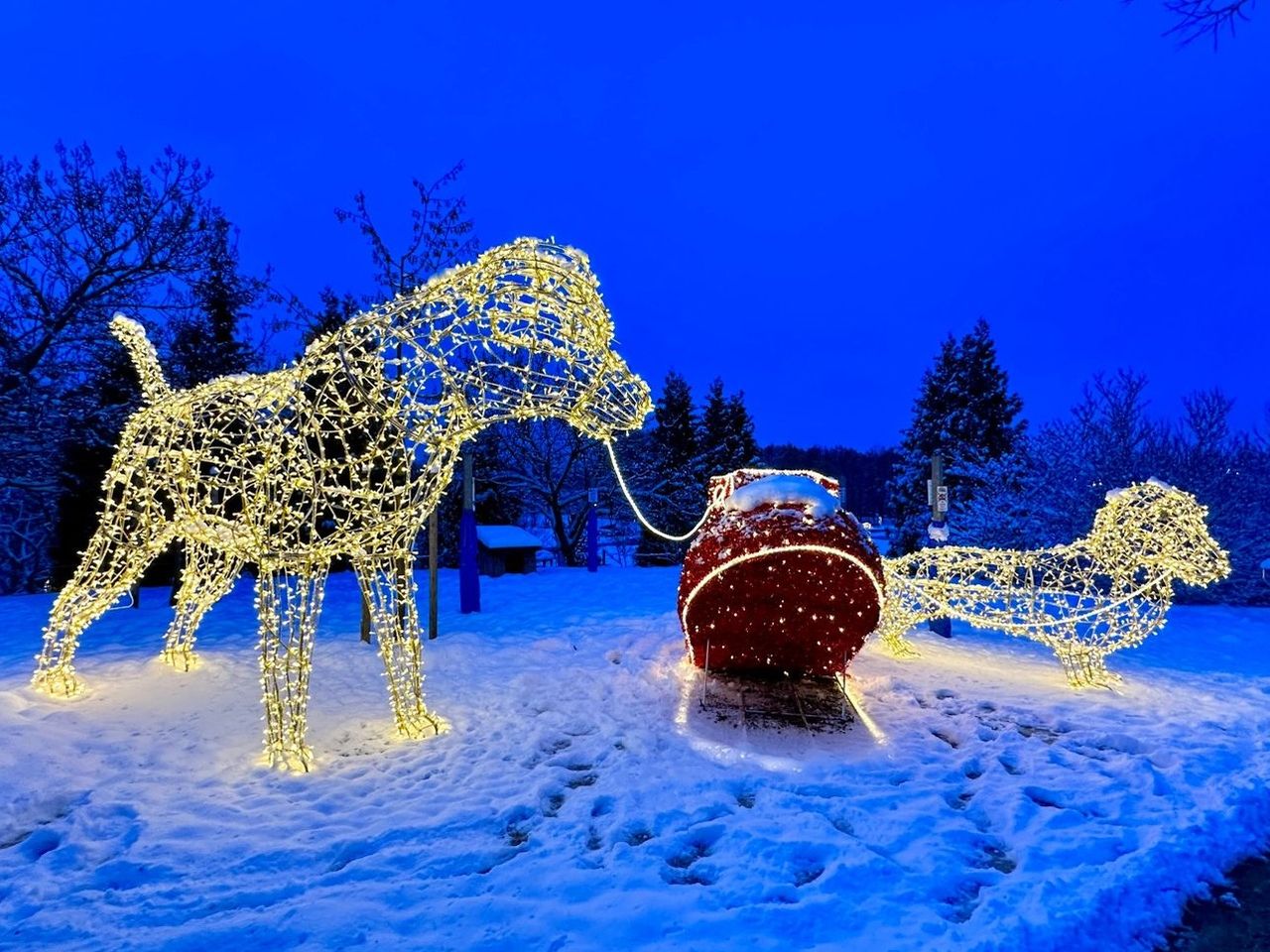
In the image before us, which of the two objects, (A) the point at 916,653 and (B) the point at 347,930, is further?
(A) the point at 916,653

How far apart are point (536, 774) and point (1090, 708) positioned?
437 cm

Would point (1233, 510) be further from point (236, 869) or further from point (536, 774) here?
point (236, 869)

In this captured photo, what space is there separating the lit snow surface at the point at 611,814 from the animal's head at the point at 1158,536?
1.10 metres

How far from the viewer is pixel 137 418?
16.4 feet

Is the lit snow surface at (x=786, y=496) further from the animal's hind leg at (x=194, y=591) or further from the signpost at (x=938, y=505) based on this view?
the signpost at (x=938, y=505)

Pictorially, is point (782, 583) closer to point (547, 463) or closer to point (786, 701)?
point (786, 701)

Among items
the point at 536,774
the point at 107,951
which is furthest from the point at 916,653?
the point at 107,951

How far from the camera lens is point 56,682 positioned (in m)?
5.45

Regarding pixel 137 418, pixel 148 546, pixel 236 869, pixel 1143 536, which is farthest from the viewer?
pixel 1143 536

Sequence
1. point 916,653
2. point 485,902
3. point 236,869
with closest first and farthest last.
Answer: point 485,902 < point 236,869 < point 916,653

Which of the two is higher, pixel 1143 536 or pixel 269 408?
pixel 269 408

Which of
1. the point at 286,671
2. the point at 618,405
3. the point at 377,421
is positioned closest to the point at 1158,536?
the point at 618,405

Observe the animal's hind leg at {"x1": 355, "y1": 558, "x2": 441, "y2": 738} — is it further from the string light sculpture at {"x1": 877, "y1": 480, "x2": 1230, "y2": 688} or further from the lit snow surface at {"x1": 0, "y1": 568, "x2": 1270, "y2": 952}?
the string light sculpture at {"x1": 877, "y1": 480, "x2": 1230, "y2": 688}

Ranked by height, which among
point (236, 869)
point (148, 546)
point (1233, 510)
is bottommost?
point (236, 869)
